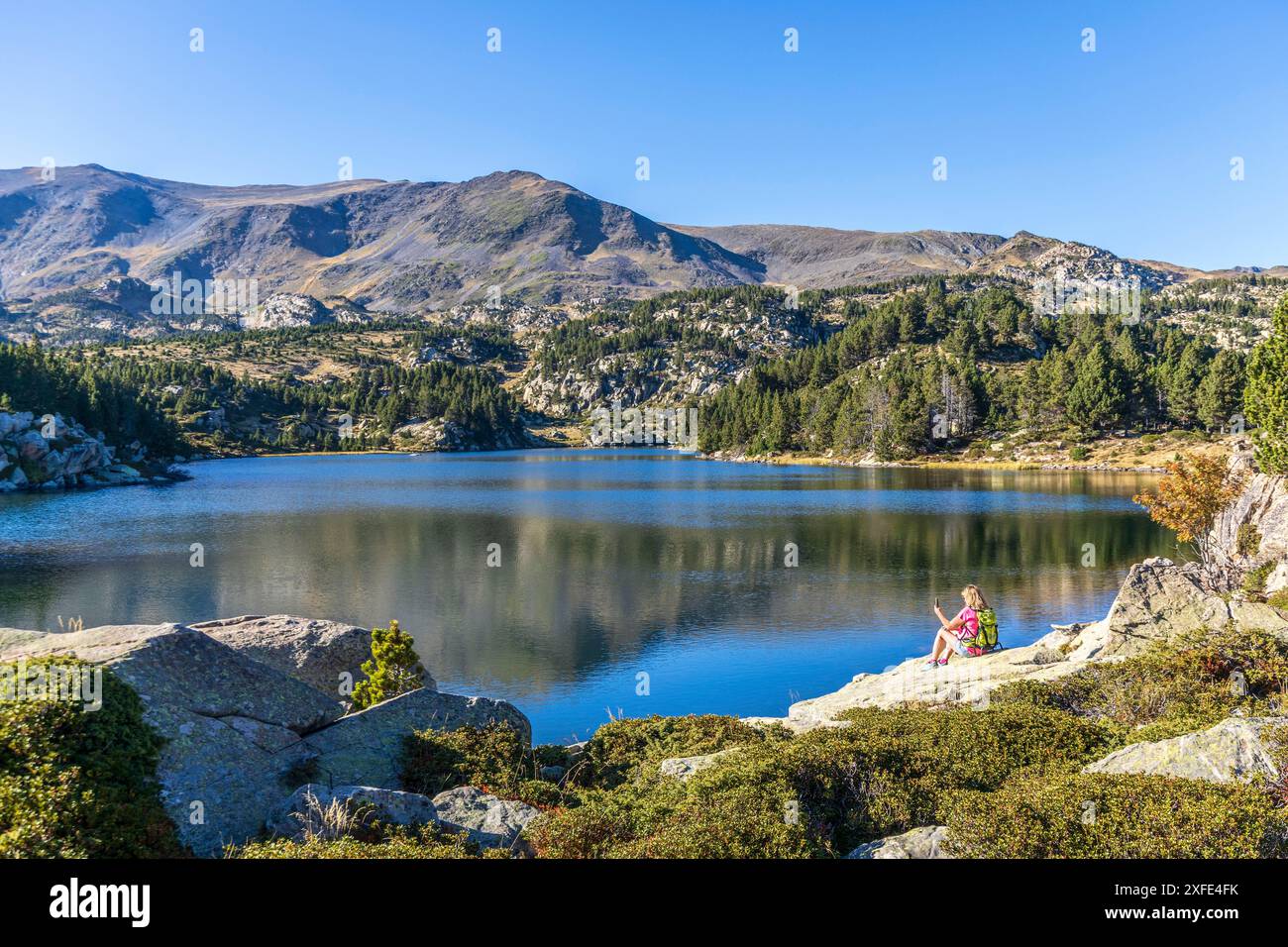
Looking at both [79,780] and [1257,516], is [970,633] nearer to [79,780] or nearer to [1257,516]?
[79,780]

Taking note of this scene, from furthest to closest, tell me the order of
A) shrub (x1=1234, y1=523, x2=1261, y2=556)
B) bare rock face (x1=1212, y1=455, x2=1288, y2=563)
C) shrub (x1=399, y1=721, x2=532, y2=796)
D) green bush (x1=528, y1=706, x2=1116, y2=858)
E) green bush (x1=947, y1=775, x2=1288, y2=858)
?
shrub (x1=1234, y1=523, x2=1261, y2=556)
bare rock face (x1=1212, y1=455, x2=1288, y2=563)
shrub (x1=399, y1=721, x2=532, y2=796)
green bush (x1=528, y1=706, x2=1116, y2=858)
green bush (x1=947, y1=775, x2=1288, y2=858)

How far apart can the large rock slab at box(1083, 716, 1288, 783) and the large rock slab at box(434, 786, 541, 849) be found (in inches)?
380

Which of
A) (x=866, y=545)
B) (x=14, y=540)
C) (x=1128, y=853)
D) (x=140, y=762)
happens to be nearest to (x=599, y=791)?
(x=140, y=762)

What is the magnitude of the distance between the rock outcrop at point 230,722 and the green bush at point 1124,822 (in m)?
10.5

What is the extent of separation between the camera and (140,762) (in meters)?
11.1

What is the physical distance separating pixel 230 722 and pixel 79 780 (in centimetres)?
405

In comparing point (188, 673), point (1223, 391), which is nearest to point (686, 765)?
point (188, 673)

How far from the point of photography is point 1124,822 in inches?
396

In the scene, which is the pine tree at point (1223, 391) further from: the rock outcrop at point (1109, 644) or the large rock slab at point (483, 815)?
the large rock slab at point (483, 815)

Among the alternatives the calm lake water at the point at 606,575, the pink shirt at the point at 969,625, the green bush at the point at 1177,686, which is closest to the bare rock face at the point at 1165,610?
the green bush at the point at 1177,686

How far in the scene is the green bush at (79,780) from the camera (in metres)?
8.70

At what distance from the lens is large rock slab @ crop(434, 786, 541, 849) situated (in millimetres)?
11961

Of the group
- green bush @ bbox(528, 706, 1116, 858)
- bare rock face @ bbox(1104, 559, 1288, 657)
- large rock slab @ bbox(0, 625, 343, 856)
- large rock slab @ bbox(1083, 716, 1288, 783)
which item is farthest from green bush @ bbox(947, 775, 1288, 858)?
bare rock face @ bbox(1104, 559, 1288, 657)

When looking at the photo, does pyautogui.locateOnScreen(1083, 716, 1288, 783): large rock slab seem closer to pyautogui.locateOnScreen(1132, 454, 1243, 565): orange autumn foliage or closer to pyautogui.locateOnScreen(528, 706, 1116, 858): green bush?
pyautogui.locateOnScreen(528, 706, 1116, 858): green bush
